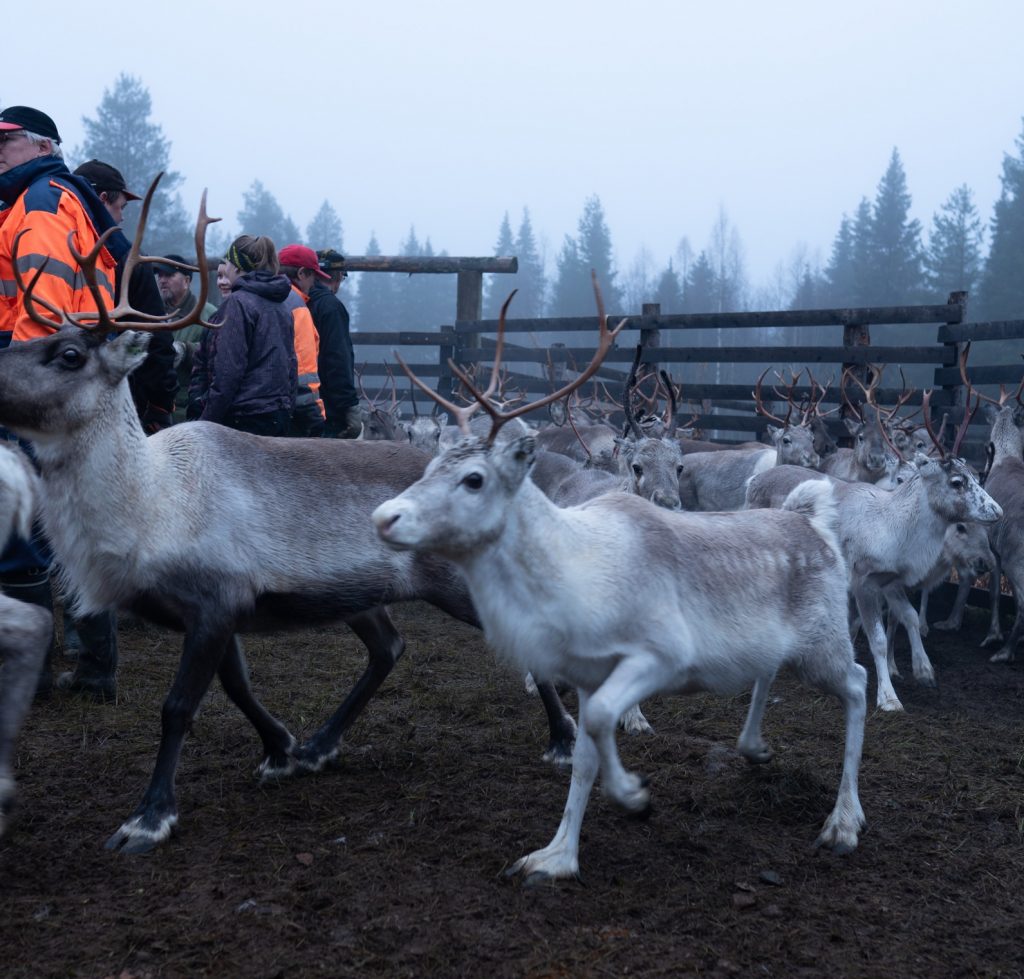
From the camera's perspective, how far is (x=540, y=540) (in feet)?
12.2

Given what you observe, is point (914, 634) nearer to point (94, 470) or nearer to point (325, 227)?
point (94, 470)

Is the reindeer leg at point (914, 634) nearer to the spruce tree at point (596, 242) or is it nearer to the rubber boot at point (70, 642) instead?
the rubber boot at point (70, 642)

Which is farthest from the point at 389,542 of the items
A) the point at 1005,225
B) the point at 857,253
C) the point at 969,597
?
the point at 857,253

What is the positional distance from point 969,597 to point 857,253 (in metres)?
54.4

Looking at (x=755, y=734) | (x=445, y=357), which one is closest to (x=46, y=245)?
(x=755, y=734)

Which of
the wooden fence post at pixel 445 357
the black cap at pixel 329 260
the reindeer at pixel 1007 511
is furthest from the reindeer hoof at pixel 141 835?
the wooden fence post at pixel 445 357

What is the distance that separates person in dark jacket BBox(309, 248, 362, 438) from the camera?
289 inches

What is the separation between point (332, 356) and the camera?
288 inches

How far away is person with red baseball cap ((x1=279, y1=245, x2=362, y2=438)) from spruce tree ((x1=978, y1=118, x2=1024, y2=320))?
120ft

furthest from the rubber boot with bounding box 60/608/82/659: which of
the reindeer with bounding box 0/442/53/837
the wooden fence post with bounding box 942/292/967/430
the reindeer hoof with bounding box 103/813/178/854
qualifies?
the wooden fence post with bounding box 942/292/967/430

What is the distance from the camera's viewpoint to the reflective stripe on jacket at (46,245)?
15.7 feet

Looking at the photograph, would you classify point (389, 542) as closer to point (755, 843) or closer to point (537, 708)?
point (755, 843)

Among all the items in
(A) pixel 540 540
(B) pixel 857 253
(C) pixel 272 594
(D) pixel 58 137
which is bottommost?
(C) pixel 272 594

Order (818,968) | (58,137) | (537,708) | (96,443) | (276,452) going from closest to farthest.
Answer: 1. (818,968)
2. (96,443)
3. (276,452)
4. (58,137)
5. (537,708)
